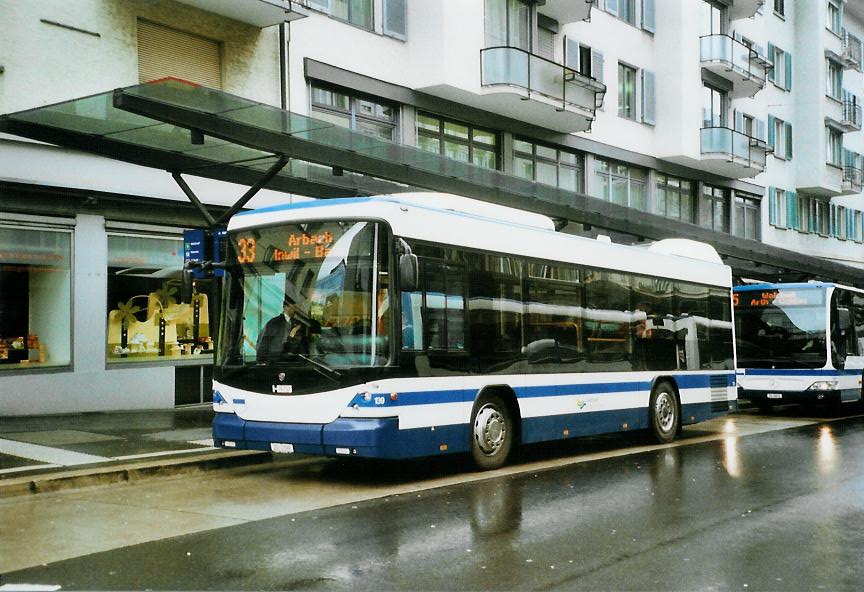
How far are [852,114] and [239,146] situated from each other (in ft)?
138

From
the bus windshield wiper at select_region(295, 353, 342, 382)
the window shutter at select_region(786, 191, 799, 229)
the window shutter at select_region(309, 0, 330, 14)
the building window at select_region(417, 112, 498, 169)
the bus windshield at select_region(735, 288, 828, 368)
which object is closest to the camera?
the bus windshield wiper at select_region(295, 353, 342, 382)

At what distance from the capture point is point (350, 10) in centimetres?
2155

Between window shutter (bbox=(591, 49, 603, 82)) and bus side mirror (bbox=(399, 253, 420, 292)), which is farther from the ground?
Answer: window shutter (bbox=(591, 49, 603, 82))

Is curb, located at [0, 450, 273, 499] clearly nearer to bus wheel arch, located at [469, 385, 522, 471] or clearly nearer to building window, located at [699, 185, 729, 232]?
bus wheel arch, located at [469, 385, 522, 471]

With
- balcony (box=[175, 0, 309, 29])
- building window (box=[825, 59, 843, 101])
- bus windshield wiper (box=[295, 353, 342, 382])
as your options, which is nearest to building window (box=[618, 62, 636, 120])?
balcony (box=[175, 0, 309, 29])

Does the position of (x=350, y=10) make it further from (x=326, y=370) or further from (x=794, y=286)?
(x=326, y=370)

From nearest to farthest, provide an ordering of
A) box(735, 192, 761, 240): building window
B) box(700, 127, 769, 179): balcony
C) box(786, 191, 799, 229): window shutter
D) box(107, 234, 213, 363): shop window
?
box(107, 234, 213, 363): shop window, box(700, 127, 769, 179): balcony, box(735, 192, 761, 240): building window, box(786, 191, 799, 229): window shutter

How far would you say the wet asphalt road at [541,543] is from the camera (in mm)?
6156

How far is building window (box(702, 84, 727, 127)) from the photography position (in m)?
34.8

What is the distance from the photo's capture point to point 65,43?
1653 cm

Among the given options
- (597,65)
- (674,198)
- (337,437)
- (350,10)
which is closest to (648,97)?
(597,65)

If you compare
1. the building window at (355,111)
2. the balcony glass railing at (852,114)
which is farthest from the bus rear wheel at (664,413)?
the balcony glass railing at (852,114)

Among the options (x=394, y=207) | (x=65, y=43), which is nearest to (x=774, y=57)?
(x=65, y=43)

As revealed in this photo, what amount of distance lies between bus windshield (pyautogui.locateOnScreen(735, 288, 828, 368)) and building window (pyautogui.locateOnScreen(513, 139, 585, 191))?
740 cm
